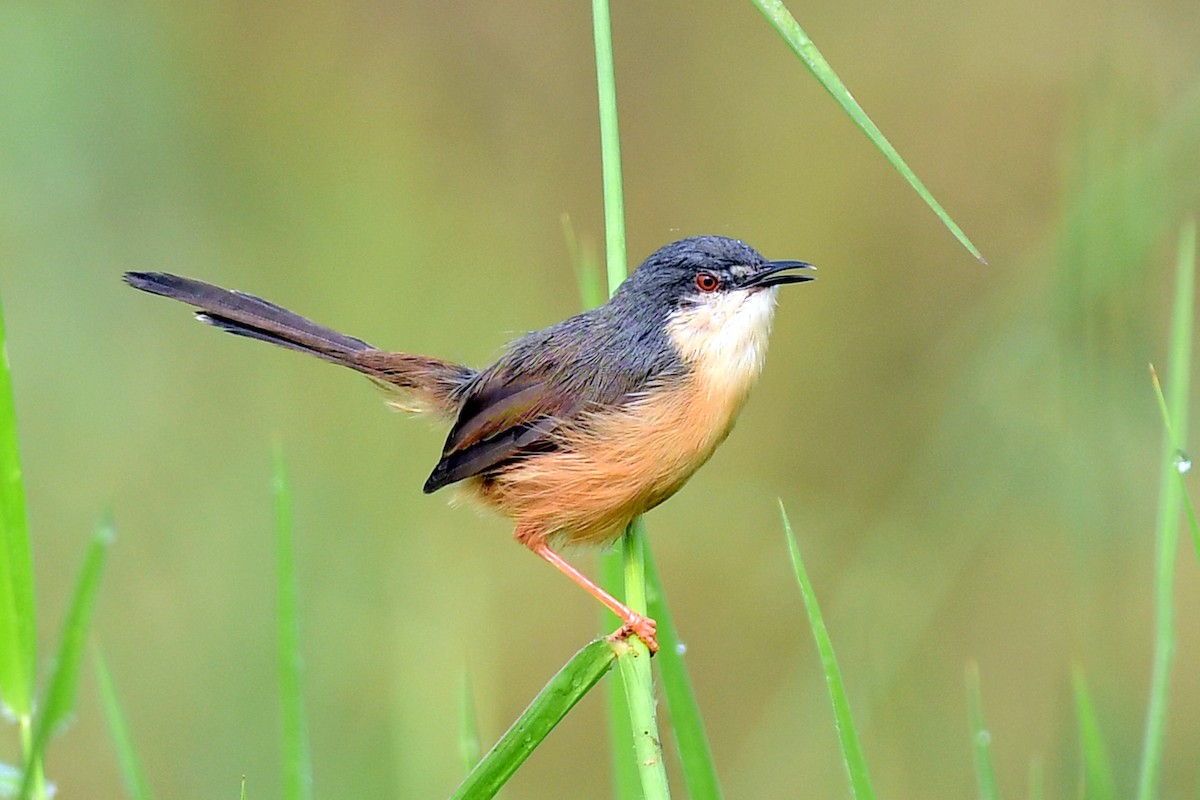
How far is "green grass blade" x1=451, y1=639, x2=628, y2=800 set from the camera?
2.03 metres

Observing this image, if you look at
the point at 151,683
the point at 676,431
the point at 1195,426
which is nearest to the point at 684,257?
the point at 676,431

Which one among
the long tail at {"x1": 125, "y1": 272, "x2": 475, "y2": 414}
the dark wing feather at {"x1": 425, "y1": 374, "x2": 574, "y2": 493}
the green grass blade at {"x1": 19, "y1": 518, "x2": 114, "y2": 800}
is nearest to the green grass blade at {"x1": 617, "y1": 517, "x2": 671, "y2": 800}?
the dark wing feather at {"x1": 425, "y1": 374, "x2": 574, "y2": 493}

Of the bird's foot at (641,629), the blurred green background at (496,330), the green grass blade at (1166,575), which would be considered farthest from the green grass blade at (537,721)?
the blurred green background at (496,330)

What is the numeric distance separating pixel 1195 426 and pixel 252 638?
3.69 meters

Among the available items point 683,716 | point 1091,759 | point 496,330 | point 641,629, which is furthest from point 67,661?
point 496,330

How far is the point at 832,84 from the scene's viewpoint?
7.35 feet

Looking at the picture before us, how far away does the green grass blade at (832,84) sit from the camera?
2.14 meters

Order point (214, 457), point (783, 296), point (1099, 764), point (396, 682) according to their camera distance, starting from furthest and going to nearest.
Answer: point (783, 296) < point (214, 457) < point (396, 682) < point (1099, 764)

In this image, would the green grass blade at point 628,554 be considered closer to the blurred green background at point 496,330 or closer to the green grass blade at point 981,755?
the green grass blade at point 981,755

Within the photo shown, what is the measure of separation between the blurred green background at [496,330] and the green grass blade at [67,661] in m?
2.20

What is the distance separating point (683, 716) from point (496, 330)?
4.05 m

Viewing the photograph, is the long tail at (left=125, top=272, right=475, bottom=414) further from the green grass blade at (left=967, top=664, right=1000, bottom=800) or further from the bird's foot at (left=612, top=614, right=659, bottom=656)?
the green grass blade at (left=967, top=664, right=1000, bottom=800)

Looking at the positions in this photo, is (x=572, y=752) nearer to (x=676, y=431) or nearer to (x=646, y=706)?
(x=676, y=431)

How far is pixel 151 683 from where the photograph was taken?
5.30 meters
